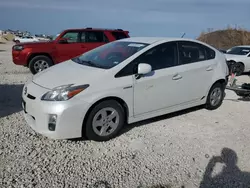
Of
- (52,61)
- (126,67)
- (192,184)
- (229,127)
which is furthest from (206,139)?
(52,61)

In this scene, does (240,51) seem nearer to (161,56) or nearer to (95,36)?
(95,36)

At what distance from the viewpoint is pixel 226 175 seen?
138 inches

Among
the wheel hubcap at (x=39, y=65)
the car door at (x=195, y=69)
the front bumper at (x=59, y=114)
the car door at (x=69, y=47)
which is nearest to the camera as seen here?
the front bumper at (x=59, y=114)

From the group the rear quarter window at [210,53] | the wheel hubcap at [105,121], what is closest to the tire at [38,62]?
the rear quarter window at [210,53]

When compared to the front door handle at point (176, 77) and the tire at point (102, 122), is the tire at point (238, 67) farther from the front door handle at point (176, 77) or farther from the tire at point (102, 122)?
the tire at point (102, 122)

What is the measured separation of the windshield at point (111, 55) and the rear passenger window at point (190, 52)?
2.75 ft

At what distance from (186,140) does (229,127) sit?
1.23 metres

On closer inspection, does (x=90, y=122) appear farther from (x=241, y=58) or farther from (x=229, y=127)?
(x=241, y=58)

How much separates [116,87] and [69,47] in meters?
6.07

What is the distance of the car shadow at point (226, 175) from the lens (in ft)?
10.9

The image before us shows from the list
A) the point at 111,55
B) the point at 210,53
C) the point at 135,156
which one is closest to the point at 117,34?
the point at 210,53

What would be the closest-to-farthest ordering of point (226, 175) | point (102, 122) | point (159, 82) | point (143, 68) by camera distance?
1. point (226, 175)
2. point (102, 122)
3. point (143, 68)
4. point (159, 82)

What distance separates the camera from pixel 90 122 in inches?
158

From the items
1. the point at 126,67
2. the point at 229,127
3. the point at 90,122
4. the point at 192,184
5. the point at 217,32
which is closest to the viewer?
the point at 192,184
